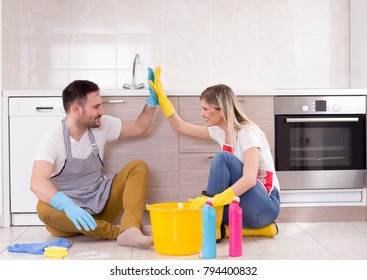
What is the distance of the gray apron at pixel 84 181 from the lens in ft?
10.4

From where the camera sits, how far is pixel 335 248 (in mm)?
2875

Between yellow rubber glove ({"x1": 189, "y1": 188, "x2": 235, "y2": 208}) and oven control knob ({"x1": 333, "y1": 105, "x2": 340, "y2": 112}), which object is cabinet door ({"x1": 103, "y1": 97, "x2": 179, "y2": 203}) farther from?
oven control knob ({"x1": 333, "y1": 105, "x2": 340, "y2": 112})

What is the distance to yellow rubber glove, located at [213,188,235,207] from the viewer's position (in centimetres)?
283

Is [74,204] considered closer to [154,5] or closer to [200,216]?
[200,216]

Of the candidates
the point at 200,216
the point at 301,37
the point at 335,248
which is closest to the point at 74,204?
the point at 200,216

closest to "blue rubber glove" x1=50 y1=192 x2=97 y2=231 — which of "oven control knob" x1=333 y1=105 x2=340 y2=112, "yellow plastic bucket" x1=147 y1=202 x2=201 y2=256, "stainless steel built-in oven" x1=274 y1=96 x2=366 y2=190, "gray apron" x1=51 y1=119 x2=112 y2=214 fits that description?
"gray apron" x1=51 y1=119 x2=112 y2=214

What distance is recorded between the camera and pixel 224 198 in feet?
9.33

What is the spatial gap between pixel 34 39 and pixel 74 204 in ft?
5.43

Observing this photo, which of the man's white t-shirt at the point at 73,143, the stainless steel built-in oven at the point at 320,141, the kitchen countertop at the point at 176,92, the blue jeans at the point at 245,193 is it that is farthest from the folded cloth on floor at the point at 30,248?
the stainless steel built-in oven at the point at 320,141

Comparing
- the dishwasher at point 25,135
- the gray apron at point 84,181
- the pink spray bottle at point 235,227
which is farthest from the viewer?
the dishwasher at point 25,135

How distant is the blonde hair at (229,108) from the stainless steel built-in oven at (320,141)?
55cm

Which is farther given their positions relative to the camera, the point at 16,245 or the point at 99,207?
the point at 99,207

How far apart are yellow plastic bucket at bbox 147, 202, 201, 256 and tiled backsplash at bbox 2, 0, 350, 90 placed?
168 centimetres

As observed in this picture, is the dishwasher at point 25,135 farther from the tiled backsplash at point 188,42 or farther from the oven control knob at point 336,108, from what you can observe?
the oven control knob at point 336,108
